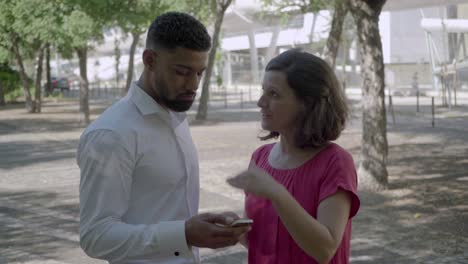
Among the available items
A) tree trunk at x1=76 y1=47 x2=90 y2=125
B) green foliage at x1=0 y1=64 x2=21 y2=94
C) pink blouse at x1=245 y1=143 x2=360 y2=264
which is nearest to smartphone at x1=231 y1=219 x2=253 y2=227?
pink blouse at x1=245 y1=143 x2=360 y2=264

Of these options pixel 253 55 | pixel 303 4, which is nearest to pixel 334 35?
pixel 303 4

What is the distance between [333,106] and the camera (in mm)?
2770

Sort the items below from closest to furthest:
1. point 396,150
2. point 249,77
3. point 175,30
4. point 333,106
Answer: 1. point 175,30
2. point 333,106
3. point 396,150
4. point 249,77

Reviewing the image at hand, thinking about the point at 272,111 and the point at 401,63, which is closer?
the point at 272,111

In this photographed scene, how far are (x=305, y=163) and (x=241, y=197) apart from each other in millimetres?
8297

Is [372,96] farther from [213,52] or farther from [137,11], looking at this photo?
[213,52]

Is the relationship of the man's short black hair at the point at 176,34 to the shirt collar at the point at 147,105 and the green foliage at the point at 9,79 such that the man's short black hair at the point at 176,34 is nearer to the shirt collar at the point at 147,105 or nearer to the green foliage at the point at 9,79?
the shirt collar at the point at 147,105

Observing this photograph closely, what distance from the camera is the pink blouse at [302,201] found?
8.68ft

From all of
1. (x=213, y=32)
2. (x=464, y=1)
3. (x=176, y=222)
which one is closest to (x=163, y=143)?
(x=176, y=222)

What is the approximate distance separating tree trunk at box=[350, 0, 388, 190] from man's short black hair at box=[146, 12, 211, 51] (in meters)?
8.88

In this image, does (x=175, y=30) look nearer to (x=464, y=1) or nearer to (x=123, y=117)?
(x=123, y=117)

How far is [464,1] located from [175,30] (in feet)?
114

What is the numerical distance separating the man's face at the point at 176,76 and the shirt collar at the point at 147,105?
0.03 meters

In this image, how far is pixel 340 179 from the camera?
2615 mm
